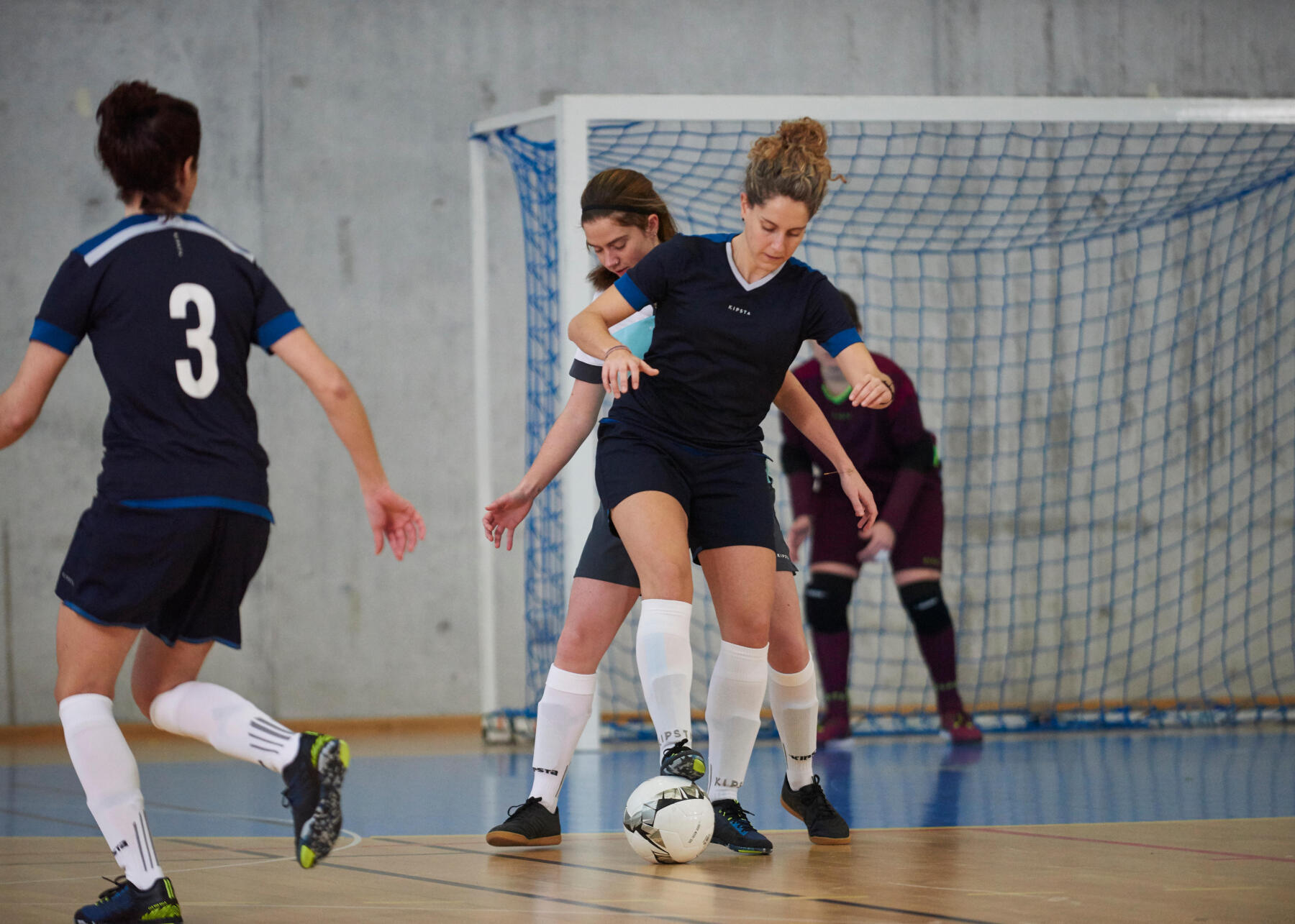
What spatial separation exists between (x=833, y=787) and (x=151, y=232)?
8.29 feet

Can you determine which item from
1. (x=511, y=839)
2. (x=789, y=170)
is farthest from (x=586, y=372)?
(x=511, y=839)

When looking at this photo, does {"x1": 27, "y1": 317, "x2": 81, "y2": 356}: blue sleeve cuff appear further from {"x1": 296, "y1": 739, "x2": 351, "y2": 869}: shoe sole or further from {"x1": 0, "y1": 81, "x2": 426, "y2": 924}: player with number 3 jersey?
{"x1": 296, "y1": 739, "x2": 351, "y2": 869}: shoe sole

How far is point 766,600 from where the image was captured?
2.61 meters

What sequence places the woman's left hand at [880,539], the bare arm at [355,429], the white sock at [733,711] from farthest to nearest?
the woman's left hand at [880,539]
the white sock at [733,711]
the bare arm at [355,429]

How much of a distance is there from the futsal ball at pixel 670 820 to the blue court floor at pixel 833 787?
0.62 m

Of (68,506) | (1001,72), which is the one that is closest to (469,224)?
(68,506)

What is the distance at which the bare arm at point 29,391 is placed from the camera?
6.54 feet

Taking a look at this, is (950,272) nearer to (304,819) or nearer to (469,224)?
(469,224)

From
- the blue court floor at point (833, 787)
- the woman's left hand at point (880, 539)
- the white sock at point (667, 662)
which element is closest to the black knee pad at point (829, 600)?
the woman's left hand at point (880, 539)

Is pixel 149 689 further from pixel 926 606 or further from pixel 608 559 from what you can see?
pixel 926 606

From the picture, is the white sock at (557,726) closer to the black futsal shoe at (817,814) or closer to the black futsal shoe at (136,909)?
the black futsal shoe at (817,814)

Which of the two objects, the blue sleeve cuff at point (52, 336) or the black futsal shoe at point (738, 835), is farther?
the black futsal shoe at point (738, 835)

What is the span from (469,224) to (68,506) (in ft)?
7.72

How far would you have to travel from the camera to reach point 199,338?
2.04 metres
